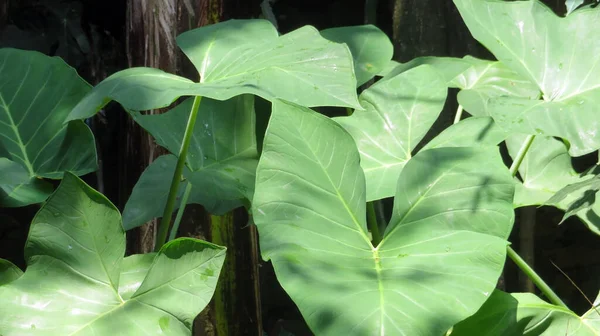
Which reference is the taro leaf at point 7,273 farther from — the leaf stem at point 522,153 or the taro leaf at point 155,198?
the leaf stem at point 522,153

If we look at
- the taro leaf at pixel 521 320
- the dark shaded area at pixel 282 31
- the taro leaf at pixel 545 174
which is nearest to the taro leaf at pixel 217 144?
the taro leaf at pixel 521 320

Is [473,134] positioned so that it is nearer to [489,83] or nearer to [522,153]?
[522,153]

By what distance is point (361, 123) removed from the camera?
3.58 ft

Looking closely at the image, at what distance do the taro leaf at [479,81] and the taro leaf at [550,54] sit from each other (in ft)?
0.47

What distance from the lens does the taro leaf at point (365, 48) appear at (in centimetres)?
126

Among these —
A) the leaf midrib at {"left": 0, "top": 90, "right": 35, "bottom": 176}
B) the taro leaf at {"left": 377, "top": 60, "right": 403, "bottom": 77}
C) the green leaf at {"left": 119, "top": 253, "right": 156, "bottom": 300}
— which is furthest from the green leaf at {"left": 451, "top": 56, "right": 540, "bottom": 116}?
the leaf midrib at {"left": 0, "top": 90, "right": 35, "bottom": 176}

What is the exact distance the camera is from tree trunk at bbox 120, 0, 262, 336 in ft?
4.57

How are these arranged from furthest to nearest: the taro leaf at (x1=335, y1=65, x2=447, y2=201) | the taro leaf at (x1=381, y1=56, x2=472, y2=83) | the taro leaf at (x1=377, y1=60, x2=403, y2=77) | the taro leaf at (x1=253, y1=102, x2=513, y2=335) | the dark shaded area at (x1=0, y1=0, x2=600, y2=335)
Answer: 1. the dark shaded area at (x1=0, y1=0, x2=600, y2=335)
2. the taro leaf at (x1=377, y1=60, x2=403, y2=77)
3. the taro leaf at (x1=381, y1=56, x2=472, y2=83)
4. the taro leaf at (x1=335, y1=65, x2=447, y2=201)
5. the taro leaf at (x1=253, y1=102, x2=513, y2=335)

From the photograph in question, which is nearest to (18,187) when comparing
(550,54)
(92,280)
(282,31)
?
(92,280)

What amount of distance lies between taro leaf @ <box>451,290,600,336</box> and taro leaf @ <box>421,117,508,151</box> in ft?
0.75

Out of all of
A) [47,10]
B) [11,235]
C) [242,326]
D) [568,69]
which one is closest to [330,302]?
[568,69]

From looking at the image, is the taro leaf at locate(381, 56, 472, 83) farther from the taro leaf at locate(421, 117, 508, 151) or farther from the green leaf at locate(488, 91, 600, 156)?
the green leaf at locate(488, 91, 600, 156)

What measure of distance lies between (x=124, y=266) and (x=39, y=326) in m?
0.16

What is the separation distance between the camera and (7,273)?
875mm
